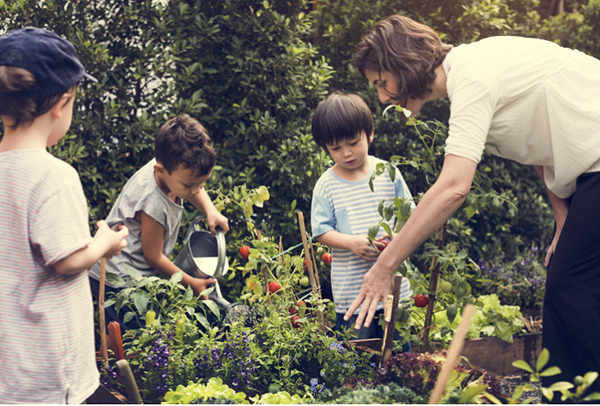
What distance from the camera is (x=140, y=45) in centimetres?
341

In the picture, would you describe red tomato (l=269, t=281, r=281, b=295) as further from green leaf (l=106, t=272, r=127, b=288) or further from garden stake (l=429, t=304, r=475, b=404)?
garden stake (l=429, t=304, r=475, b=404)

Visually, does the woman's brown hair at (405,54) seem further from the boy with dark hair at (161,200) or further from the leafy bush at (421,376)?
the leafy bush at (421,376)

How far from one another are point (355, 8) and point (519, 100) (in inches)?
104

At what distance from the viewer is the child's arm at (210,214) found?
2406mm

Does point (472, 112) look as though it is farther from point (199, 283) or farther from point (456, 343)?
point (199, 283)

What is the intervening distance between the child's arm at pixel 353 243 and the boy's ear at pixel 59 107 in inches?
52.8

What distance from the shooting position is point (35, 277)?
1334 mm

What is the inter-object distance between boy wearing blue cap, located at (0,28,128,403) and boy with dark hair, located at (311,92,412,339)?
128cm

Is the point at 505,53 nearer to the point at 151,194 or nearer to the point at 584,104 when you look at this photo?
the point at 584,104

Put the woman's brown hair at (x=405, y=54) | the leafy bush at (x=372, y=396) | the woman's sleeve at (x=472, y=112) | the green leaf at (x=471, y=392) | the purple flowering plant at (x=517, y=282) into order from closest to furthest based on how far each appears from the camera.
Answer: the green leaf at (x=471, y=392) → the leafy bush at (x=372, y=396) → the woman's sleeve at (x=472, y=112) → the woman's brown hair at (x=405, y=54) → the purple flowering plant at (x=517, y=282)

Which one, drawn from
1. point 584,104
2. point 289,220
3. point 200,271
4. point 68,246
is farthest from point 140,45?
point 584,104

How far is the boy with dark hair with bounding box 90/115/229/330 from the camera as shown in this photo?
2217 millimetres

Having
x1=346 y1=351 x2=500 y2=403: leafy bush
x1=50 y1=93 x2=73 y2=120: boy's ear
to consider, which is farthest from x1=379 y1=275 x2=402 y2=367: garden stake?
x1=50 y1=93 x2=73 y2=120: boy's ear

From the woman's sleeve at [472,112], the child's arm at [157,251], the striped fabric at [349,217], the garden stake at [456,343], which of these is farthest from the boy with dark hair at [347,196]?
the garden stake at [456,343]
